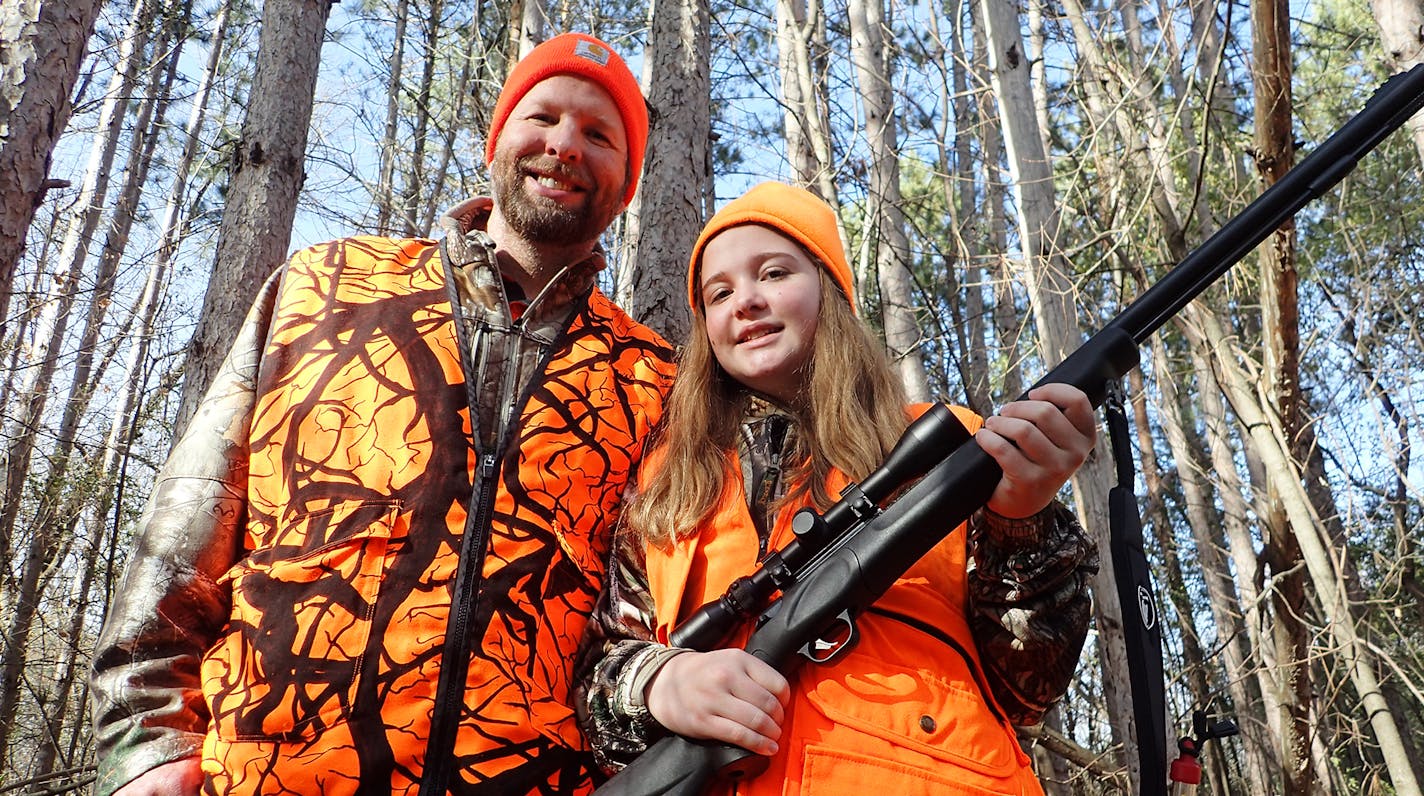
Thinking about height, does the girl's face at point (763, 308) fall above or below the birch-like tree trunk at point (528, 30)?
below

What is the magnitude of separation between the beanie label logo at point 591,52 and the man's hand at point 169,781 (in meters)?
2.12

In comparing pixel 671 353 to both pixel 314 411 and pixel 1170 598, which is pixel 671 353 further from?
pixel 1170 598

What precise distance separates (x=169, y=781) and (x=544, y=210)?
161 centimetres

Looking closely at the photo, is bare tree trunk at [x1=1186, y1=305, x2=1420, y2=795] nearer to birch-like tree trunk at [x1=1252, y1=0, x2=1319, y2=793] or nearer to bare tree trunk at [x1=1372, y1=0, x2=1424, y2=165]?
birch-like tree trunk at [x1=1252, y1=0, x2=1319, y2=793]

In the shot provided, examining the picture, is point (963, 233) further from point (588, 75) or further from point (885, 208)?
point (588, 75)

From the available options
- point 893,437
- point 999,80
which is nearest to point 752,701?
point 893,437

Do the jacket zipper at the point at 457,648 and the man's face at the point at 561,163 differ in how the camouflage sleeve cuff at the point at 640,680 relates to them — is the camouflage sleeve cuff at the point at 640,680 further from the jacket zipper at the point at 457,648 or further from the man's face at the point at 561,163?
the man's face at the point at 561,163

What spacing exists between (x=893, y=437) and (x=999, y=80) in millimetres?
3714

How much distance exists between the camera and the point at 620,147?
2.99 m

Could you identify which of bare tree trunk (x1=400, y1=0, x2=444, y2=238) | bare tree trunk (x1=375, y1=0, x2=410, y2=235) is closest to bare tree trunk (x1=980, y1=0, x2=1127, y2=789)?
bare tree trunk (x1=375, y1=0, x2=410, y2=235)

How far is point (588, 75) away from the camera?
2.98 m

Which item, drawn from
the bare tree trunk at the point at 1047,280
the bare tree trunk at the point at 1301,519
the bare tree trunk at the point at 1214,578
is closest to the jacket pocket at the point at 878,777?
the bare tree trunk at the point at 1047,280

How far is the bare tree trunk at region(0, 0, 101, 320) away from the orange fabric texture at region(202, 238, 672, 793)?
3.17 feet

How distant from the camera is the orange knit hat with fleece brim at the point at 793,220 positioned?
2.56m
